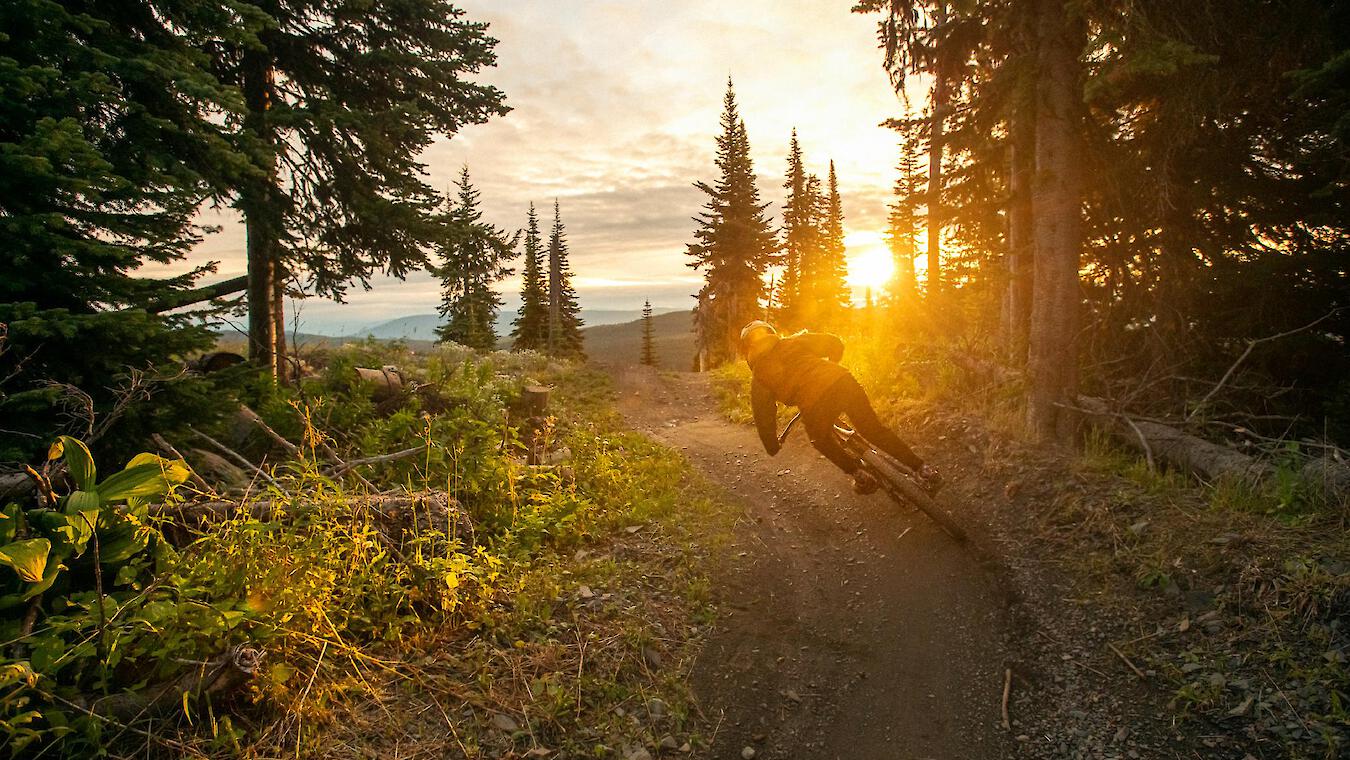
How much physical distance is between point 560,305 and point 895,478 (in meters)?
41.5

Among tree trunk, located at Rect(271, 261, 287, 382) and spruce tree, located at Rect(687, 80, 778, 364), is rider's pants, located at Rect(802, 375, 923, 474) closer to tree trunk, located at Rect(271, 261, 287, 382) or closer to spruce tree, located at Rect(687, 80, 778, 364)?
tree trunk, located at Rect(271, 261, 287, 382)

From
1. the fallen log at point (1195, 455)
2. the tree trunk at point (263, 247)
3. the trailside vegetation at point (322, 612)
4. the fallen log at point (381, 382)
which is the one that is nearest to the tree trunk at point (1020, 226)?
the fallen log at point (1195, 455)

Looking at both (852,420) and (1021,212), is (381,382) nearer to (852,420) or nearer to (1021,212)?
(852,420)

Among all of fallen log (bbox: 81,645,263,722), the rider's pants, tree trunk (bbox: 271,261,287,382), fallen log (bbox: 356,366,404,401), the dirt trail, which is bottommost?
the dirt trail

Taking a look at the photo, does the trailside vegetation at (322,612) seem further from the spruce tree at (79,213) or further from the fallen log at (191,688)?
the spruce tree at (79,213)

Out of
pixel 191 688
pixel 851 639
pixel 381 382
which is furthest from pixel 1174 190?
pixel 381 382

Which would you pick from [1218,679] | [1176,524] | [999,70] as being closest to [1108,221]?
[999,70]

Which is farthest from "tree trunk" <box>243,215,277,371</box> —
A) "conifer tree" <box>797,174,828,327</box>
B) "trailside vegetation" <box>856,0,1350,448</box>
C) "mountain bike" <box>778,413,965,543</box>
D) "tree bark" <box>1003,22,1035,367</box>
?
"conifer tree" <box>797,174,828,327</box>

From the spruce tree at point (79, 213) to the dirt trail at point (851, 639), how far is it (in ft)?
20.0

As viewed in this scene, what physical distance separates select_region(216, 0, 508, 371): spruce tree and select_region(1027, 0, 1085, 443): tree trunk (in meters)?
10.8

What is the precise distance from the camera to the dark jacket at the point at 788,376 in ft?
23.2

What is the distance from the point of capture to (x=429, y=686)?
13.7 feet

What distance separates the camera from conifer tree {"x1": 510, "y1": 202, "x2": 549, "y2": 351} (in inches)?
1836

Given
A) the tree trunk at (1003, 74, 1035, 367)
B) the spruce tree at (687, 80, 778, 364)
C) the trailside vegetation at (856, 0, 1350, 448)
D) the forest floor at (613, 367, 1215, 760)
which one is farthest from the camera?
the spruce tree at (687, 80, 778, 364)
